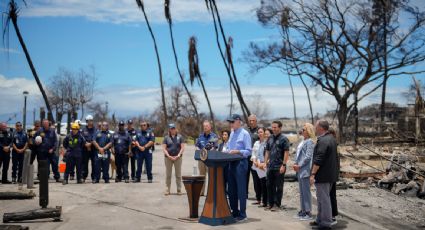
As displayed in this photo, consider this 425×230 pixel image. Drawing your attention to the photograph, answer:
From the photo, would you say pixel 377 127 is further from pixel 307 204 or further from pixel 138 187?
pixel 307 204

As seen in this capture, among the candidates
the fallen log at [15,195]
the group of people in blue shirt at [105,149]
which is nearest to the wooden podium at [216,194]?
the fallen log at [15,195]

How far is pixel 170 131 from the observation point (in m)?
14.8

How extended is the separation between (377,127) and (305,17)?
11.1 metres

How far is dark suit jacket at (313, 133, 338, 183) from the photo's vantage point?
30.0 feet

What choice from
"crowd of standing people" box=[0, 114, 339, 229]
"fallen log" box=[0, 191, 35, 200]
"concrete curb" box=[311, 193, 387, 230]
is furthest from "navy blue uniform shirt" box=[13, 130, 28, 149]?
"concrete curb" box=[311, 193, 387, 230]

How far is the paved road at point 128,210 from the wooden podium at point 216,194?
189 mm

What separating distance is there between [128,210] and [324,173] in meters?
4.40

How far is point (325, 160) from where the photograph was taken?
30.1ft

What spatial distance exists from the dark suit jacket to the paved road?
1015 mm

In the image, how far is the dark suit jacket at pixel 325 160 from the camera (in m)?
9.15

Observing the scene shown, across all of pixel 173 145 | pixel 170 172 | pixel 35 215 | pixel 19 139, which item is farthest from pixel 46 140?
pixel 35 215

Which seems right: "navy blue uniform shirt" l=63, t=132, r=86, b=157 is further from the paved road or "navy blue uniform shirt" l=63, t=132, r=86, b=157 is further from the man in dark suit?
the man in dark suit

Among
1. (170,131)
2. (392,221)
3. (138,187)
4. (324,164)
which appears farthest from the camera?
(138,187)

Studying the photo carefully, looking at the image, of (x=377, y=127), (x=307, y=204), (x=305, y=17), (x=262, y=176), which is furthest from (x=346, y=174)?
(x=377, y=127)
